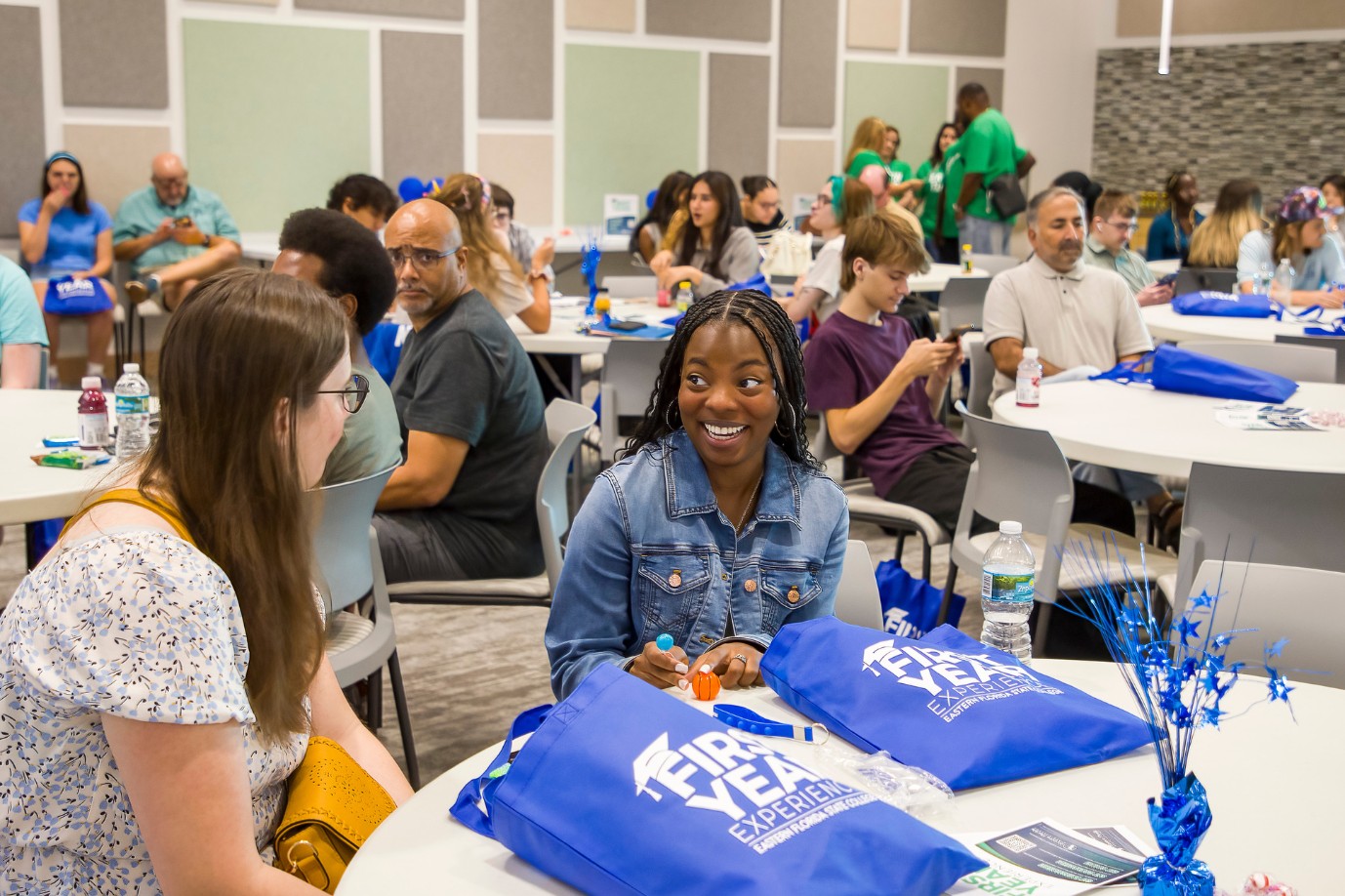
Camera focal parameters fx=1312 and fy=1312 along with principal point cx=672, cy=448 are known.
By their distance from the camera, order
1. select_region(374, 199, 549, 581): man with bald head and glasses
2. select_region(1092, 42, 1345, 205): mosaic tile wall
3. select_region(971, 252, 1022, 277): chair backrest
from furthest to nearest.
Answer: select_region(1092, 42, 1345, 205): mosaic tile wall, select_region(971, 252, 1022, 277): chair backrest, select_region(374, 199, 549, 581): man with bald head and glasses

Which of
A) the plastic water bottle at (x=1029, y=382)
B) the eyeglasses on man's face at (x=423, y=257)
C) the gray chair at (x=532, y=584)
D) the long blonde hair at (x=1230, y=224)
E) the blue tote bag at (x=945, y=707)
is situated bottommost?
the gray chair at (x=532, y=584)

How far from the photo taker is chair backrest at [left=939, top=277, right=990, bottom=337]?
707 cm

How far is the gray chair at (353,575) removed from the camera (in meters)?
2.61

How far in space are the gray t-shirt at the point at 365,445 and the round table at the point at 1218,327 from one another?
11.2 feet

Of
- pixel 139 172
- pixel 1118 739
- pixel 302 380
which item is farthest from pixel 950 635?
pixel 139 172

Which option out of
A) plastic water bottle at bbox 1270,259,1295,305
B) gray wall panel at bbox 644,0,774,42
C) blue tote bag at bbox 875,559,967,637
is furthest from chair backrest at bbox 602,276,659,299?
blue tote bag at bbox 875,559,967,637

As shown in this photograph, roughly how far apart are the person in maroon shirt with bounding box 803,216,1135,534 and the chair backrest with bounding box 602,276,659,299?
3145mm

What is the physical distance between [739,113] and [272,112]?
3774 millimetres

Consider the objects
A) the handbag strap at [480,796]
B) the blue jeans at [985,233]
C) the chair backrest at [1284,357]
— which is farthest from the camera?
the blue jeans at [985,233]

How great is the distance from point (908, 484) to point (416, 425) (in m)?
1.49

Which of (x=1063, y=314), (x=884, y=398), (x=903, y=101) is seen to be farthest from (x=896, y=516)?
(x=903, y=101)

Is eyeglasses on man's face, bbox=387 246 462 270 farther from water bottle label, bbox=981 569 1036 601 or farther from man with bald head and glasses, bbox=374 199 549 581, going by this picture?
water bottle label, bbox=981 569 1036 601

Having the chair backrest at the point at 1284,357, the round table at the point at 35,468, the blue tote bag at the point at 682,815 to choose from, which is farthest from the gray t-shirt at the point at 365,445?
the chair backrest at the point at 1284,357

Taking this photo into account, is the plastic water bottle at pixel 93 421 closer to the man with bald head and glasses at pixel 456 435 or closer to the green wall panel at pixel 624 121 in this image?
the man with bald head and glasses at pixel 456 435
